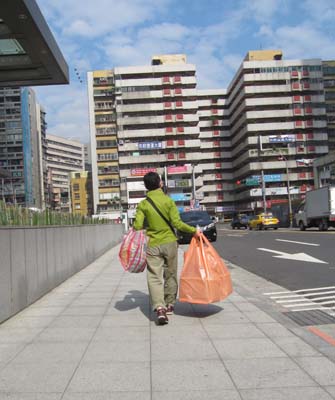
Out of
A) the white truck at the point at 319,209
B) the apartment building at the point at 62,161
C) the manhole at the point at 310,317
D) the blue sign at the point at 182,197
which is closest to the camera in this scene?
the manhole at the point at 310,317

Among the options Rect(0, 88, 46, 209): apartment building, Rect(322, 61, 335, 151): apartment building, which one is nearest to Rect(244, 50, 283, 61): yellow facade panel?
Rect(322, 61, 335, 151): apartment building

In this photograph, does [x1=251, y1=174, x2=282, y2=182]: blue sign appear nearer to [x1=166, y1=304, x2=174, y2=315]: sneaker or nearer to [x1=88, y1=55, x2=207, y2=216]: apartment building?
[x1=88, y1=55, x2=207, y2=216]: apartment building

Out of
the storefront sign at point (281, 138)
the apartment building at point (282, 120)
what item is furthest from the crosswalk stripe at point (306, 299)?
the storefront sign at point (281, 138)

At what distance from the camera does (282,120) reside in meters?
97.9

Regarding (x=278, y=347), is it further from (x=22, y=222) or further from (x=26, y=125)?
(x=26, y=125)

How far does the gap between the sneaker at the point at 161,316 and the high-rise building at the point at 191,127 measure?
280ft

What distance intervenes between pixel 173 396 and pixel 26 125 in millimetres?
80627

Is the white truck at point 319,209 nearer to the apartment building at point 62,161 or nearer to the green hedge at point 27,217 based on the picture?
the green hedge at point 27,217

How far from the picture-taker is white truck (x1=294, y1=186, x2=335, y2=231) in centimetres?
3234

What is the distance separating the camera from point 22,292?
7336 millimetres

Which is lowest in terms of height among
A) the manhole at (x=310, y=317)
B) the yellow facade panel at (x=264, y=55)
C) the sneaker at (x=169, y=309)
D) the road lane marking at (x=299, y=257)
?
the manhole at (x=310, y=317)

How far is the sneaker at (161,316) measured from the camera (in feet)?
19.9

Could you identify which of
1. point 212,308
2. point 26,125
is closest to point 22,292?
point 212,308

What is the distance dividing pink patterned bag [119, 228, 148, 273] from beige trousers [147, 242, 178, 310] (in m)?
0.11
